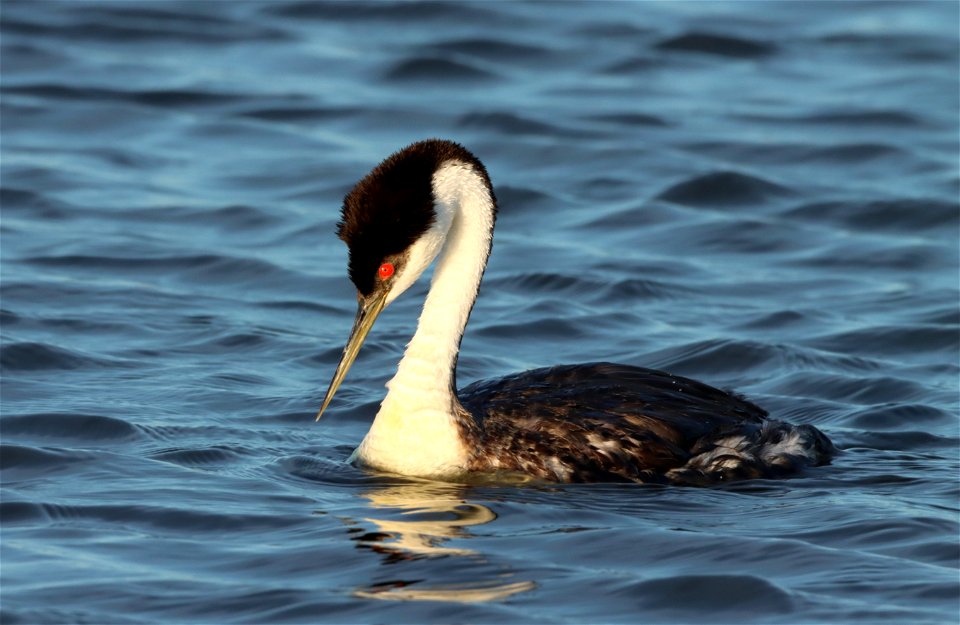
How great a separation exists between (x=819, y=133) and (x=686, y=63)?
3.09 m

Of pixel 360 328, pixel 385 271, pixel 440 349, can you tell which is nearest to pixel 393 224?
pixel 385 271

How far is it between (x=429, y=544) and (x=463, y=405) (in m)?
1.35

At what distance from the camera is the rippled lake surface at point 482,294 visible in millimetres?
7918

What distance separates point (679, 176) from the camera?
17422 mm

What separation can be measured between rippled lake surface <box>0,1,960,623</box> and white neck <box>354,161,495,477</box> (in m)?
0.17

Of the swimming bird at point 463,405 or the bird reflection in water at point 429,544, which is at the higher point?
the swimming bird at point 463,405

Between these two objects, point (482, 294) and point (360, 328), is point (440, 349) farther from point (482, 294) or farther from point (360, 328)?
point (482, 294)

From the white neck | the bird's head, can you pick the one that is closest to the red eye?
the bird's head

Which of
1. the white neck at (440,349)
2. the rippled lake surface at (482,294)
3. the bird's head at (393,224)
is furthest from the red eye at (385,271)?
the rippled lake surface at (482,294)

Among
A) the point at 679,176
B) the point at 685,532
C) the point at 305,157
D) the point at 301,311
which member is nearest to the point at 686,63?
the point at 679,176

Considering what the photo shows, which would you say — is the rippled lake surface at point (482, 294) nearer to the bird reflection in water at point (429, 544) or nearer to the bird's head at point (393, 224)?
the bird reflection in water at point (429, 544)

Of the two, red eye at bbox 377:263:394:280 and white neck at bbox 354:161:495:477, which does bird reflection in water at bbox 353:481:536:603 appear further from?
red eye at bbox 377:263:394:280

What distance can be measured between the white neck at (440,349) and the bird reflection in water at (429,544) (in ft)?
0.62

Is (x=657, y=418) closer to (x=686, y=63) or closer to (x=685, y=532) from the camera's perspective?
(x=685, y=532)
